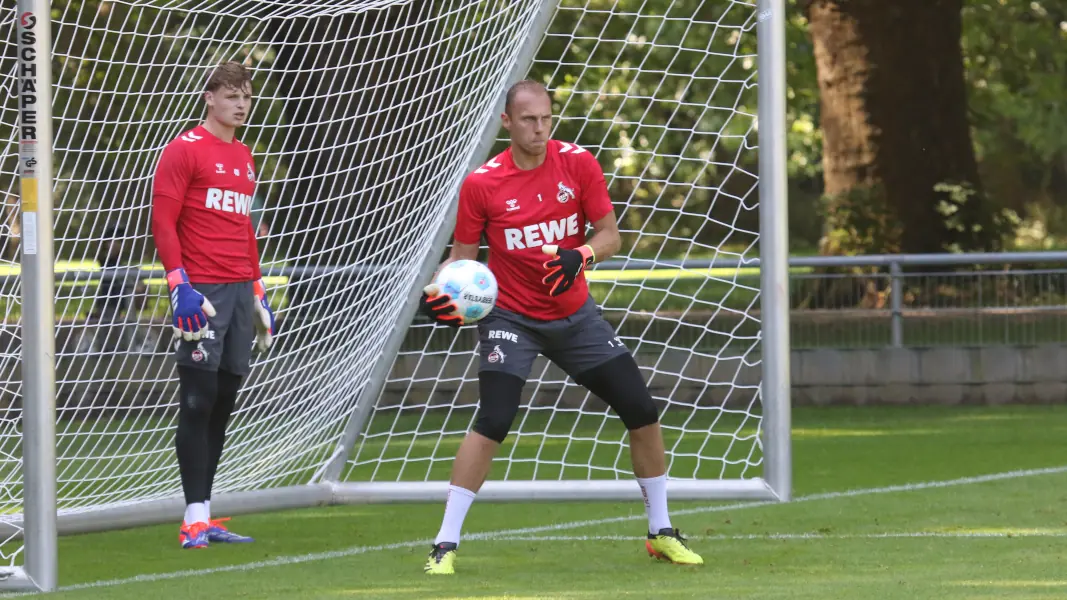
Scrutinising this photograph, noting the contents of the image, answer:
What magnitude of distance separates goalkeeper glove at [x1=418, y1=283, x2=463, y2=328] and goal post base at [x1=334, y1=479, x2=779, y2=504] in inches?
84.3

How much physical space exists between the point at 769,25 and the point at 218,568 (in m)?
3.33

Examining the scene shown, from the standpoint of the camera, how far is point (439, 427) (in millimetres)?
11562

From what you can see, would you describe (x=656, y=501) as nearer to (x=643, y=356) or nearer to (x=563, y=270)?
(x=563, y=270)

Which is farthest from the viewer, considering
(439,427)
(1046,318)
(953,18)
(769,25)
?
(953,18)

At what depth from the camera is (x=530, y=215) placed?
6125 millimetres

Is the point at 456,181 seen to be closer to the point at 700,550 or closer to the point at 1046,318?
the point at 700,550

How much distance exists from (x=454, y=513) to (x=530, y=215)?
43.1 inches

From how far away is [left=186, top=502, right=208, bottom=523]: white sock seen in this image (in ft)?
23.0

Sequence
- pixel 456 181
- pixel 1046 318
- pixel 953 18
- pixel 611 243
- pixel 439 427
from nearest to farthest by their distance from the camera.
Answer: pixel 611 243 < pixel 456 181 < pixel 439 427 < pixel 1046 318 < pixel 953 18

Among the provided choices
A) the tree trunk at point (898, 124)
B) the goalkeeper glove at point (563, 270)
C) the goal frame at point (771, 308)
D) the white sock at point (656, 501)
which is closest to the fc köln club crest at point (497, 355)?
the goalkeeper glove at point (563, 270)

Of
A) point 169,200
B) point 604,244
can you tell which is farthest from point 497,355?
point 169,200

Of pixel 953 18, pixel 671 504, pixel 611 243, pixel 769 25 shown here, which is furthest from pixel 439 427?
pixel 953 18

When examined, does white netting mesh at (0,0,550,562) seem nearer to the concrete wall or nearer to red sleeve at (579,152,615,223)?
red sleeve at (579,152,615,223)

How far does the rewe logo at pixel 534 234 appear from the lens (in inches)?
241
